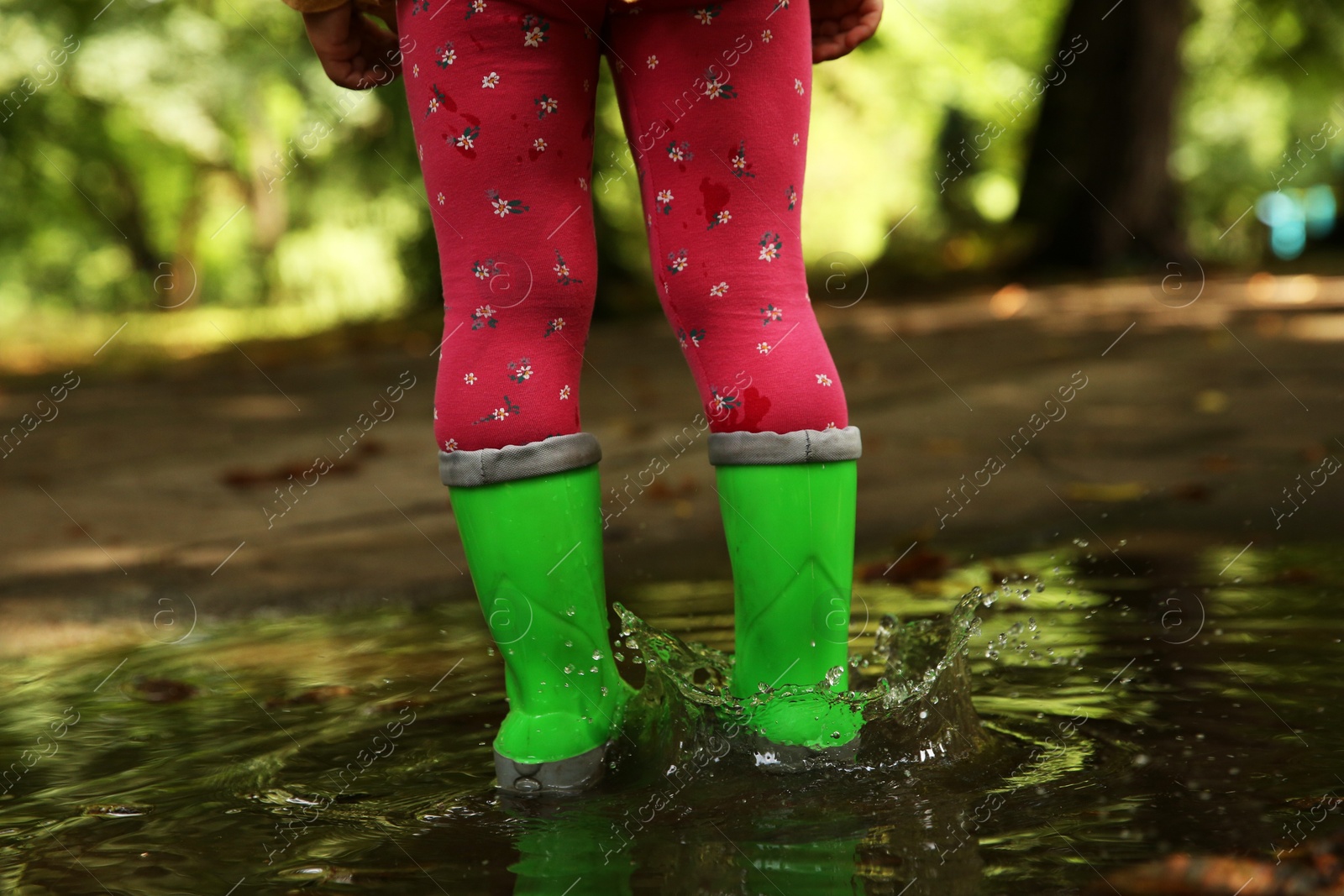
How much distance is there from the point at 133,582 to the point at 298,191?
428 inches

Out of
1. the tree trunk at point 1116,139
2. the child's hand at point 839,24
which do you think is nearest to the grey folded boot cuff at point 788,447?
the child's hand at point 839,24

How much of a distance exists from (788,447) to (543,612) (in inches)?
12.2

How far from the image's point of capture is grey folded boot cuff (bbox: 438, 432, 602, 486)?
1436mm

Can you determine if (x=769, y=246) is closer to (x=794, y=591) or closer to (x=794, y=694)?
(x=794, y=591)

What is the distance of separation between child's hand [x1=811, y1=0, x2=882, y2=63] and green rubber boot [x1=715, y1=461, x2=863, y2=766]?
534 mm

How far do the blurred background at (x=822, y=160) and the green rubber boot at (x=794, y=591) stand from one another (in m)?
6.69

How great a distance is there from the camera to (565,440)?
1458 mm

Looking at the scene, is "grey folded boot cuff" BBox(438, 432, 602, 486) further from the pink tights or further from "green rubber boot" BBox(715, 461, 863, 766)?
"green rubber boot" BBox(715, 461, 863, 766)

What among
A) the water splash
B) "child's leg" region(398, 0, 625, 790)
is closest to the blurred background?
the water splash

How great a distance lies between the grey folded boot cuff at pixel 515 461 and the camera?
144cm

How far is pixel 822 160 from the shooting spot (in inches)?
655

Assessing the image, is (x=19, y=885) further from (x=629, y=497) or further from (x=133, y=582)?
(x=629, y=497)

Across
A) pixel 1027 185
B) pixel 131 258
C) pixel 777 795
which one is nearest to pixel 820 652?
pixel 777 795

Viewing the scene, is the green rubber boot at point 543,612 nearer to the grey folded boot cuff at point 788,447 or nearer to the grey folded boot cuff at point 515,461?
the grey folded boot cuff at point 515,461
